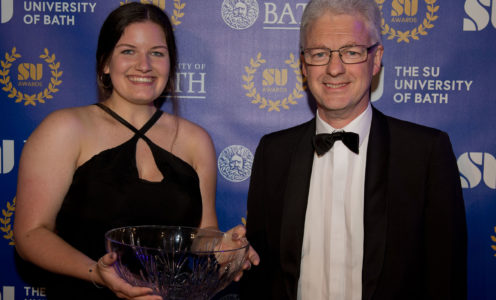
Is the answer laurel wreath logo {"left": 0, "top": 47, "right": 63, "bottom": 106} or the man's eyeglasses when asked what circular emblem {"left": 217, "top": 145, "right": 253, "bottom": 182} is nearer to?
the man's eyeglasses

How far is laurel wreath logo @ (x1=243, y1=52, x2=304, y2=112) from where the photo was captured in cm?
240

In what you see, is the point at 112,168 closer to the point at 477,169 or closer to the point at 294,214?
the point at 294,214

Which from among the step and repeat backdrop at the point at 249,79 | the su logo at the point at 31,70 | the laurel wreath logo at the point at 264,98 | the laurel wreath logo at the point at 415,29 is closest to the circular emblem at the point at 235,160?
the step and repeat backdrop at the point at 249,79

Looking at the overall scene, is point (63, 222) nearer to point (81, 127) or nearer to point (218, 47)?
point (81, 127)

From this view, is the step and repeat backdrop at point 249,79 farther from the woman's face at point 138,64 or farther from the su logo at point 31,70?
the woman's face at point 138,64

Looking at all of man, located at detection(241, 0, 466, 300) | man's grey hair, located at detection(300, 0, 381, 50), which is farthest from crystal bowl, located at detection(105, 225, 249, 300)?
man's grey hair, located at detection(300, 0, 381, 50)

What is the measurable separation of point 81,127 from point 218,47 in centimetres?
85

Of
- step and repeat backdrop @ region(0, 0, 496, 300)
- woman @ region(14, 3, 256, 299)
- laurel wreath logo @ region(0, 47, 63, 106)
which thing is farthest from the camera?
laurel wreath logo @ region(0, 47, 63, 106)

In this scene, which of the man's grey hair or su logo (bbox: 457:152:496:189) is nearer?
the man's grey hair

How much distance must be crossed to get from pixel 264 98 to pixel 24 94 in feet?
4.13

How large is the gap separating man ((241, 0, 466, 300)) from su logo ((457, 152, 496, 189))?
2.14ft

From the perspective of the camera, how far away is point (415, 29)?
92.0 inches

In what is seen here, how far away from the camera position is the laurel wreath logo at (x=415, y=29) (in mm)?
2330

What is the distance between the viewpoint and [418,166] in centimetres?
175
